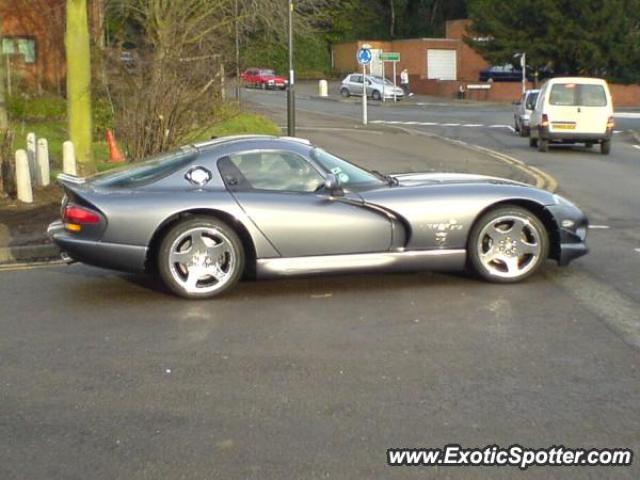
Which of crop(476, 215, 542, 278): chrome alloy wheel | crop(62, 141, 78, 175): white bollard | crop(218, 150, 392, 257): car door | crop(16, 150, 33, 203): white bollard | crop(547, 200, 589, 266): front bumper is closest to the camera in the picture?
crop(218, 150, 392, 257): car door

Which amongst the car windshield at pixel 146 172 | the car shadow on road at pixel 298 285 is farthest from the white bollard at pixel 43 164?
the car windshield at pixel 146 172

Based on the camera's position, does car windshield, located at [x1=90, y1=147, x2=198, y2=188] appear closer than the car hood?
Yes

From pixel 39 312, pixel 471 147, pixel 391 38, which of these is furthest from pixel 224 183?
pixel 391 38

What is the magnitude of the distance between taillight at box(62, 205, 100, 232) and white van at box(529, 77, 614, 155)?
57.5 feet

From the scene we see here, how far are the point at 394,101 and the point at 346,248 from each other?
149 ft

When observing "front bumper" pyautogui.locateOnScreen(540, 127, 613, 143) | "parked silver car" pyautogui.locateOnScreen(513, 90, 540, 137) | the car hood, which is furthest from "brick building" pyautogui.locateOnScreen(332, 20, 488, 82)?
the car hood

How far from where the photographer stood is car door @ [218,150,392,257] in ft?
23.9

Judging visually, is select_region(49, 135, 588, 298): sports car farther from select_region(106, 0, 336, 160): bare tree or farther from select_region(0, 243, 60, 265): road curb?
Answer: select_region(106, 0, 336, 160): bare tree

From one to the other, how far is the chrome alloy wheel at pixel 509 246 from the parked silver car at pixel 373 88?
4375cm

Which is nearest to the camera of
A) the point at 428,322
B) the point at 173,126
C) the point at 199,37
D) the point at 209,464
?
the point at 209,464

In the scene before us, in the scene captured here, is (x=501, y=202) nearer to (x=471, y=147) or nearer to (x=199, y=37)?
(x=199, y=37)

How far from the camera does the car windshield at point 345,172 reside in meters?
7.60

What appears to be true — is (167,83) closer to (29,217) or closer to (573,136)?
(29,217)

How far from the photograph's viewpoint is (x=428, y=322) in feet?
21.5
